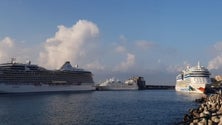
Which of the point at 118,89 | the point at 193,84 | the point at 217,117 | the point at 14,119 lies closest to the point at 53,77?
the point at 193,84

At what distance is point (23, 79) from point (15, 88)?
516cm

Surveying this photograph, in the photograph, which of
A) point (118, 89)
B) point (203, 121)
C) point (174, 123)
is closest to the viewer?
point (203, 121)

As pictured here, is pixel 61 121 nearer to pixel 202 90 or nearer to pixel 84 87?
pixel 202 90

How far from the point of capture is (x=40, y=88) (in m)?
110

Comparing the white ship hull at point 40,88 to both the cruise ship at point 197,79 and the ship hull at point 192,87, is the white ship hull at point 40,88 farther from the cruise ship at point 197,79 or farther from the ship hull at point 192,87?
the cruise ship at point 197,79

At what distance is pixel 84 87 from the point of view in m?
130

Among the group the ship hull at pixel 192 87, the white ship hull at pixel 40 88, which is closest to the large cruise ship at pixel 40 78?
the white ship hull at pixel 40 88

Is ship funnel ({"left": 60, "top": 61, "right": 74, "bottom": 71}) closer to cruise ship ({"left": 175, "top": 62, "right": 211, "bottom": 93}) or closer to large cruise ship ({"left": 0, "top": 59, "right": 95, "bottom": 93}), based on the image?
large cruise ship ({"left": 0, "top": 59, "right": 95, "bottom": 93})

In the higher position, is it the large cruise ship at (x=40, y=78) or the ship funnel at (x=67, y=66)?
the ship funnel at (x=67, y=66)

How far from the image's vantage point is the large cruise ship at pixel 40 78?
335ft

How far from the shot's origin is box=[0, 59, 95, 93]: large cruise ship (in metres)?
102

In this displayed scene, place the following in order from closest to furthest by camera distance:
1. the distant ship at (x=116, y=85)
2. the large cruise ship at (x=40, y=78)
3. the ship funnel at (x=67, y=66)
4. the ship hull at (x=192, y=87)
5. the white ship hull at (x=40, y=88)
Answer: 1. the white ship hull at (x=40, y=88)
2. the large cruise ship at (x=40, y=78)
3. the ship hull at (x=192, y=87)
4. the ship funnel at (x=67, y=66)
5. the distant ship at (x=116, y=85)

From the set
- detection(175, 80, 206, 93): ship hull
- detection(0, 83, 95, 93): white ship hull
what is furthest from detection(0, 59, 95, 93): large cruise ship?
detection(175, 80, 206, 93): ship hull

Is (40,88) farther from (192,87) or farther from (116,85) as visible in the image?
(116,85)
